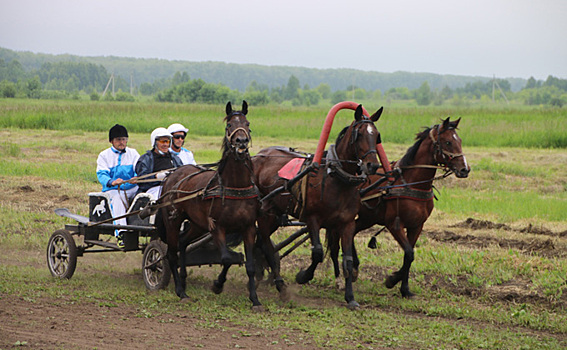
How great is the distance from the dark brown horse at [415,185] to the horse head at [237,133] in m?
2.01

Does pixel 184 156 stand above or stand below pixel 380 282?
above

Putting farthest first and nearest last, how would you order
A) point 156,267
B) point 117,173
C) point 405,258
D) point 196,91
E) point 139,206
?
point 196,91, point 117,173, point 139,206, point 156,267, point 405,258

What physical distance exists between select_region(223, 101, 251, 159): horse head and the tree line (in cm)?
5173

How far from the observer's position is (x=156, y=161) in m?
9.27

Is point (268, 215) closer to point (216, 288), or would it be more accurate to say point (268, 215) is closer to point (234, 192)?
point (216, 288)

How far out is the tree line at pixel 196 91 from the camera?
60750 mm

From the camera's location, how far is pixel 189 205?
808 cm

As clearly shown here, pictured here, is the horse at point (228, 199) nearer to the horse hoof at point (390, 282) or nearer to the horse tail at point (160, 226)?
the horse tail at point (160, 226)

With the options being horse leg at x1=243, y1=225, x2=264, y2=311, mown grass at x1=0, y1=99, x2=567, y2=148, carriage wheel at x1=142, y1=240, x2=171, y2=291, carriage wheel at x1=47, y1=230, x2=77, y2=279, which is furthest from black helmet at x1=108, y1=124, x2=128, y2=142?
mown grass at x1=0, y1=99, x2=567, y2=148

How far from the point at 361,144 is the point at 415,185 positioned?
1357 millimetres

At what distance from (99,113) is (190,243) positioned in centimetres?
2664

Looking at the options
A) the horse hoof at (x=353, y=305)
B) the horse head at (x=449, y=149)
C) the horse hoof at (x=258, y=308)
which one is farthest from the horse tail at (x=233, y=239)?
the horse head at (x=449, y=149)

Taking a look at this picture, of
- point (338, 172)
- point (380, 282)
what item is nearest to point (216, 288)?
point (338, 172)

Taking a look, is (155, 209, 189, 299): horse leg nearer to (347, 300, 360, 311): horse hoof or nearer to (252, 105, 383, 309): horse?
(252, 105, 383, 309): horse
